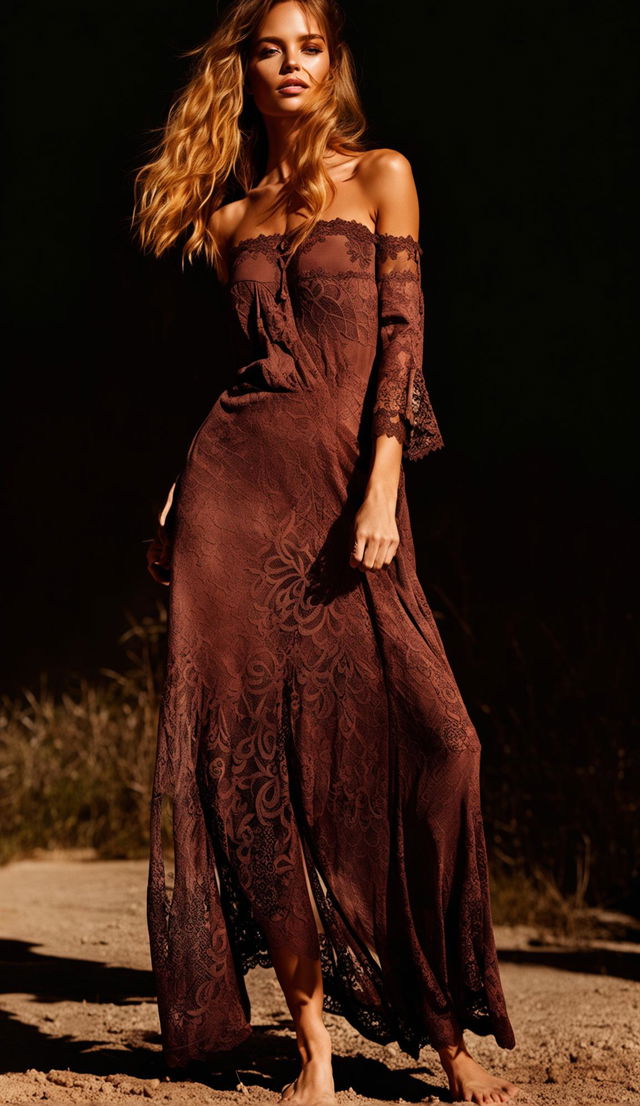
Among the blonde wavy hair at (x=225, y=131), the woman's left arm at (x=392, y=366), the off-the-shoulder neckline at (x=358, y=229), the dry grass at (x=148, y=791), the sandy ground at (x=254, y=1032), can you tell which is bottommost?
the sandy ground at (x=254, y=1032)

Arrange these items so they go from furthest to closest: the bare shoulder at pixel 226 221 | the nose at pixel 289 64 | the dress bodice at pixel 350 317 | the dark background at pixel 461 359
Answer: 1. the dark background at pixel 461 359
2. the bare shoulder at pixel 226 221
3. the nose at pixel 289 64
4. the dress bodice at pixel 350 317

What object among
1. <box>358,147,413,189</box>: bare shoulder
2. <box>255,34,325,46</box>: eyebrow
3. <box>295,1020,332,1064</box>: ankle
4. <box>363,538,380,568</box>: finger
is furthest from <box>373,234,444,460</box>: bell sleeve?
<box>295,1020,332,1064</box>: ankle

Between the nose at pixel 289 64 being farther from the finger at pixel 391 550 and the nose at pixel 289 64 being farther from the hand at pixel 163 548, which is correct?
the finger at pixel 391 550

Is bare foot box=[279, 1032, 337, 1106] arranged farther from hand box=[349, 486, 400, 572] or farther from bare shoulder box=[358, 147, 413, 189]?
bare shoulder box=[358, 147, 413, 189]

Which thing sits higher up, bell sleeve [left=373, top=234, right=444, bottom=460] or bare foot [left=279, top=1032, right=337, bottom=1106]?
bell sleeve [left=373, top=234, right=444, bottom=460]

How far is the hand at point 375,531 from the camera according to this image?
295cm

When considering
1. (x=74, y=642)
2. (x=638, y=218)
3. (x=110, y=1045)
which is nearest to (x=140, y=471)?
(x=74, y=642)

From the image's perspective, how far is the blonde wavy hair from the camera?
3256mm

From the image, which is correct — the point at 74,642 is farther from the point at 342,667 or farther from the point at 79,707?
→ the point at 342,667

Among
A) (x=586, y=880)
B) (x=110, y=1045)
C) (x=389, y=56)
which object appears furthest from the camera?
(x=389, y=56)

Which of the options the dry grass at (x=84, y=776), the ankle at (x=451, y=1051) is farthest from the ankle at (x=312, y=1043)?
the dry grass at (x=84, y=776)

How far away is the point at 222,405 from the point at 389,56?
12.2 feet

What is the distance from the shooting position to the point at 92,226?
23.2ft

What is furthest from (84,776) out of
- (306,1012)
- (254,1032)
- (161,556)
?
(306,1012)
